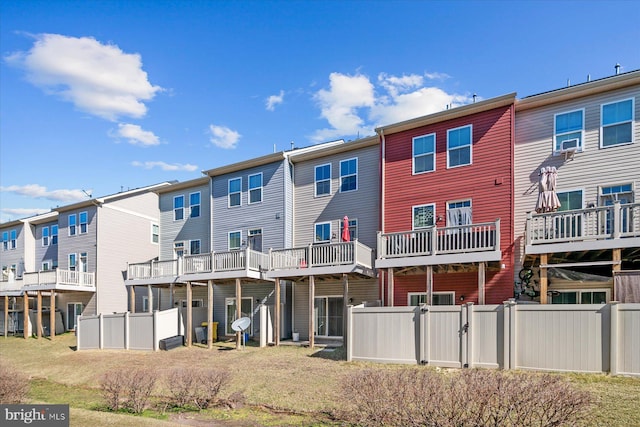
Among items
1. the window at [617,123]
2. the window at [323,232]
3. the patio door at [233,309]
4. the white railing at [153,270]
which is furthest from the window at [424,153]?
the white railing at [153,270]

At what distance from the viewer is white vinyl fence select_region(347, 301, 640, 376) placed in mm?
9883

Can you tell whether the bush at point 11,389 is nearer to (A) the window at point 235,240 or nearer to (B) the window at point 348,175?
(A) the window at point 235,240

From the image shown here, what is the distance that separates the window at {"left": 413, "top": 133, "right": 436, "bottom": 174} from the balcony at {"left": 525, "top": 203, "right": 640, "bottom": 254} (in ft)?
15.5

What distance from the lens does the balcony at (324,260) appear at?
16.8 m

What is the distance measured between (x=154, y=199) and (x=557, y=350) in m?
25.4

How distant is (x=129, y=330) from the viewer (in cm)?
2014

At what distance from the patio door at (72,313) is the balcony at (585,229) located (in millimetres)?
26938

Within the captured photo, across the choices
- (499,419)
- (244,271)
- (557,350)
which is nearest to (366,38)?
(244,271)

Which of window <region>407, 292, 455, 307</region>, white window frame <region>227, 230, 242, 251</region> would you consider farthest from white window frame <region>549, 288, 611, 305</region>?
white window frame <region>227, 230, 242, 251</region>

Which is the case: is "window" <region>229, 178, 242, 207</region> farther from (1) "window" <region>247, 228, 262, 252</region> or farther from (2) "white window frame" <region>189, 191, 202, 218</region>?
(2) "white window frame" <region>189, 191, 202, 218</region>

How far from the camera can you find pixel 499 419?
6.28 m

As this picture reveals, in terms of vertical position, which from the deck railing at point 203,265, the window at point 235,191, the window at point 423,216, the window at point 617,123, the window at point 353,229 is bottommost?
the deck railing at point 203,265

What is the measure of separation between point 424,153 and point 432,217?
2531mm

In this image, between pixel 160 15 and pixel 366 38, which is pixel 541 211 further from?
pixel 160 15
